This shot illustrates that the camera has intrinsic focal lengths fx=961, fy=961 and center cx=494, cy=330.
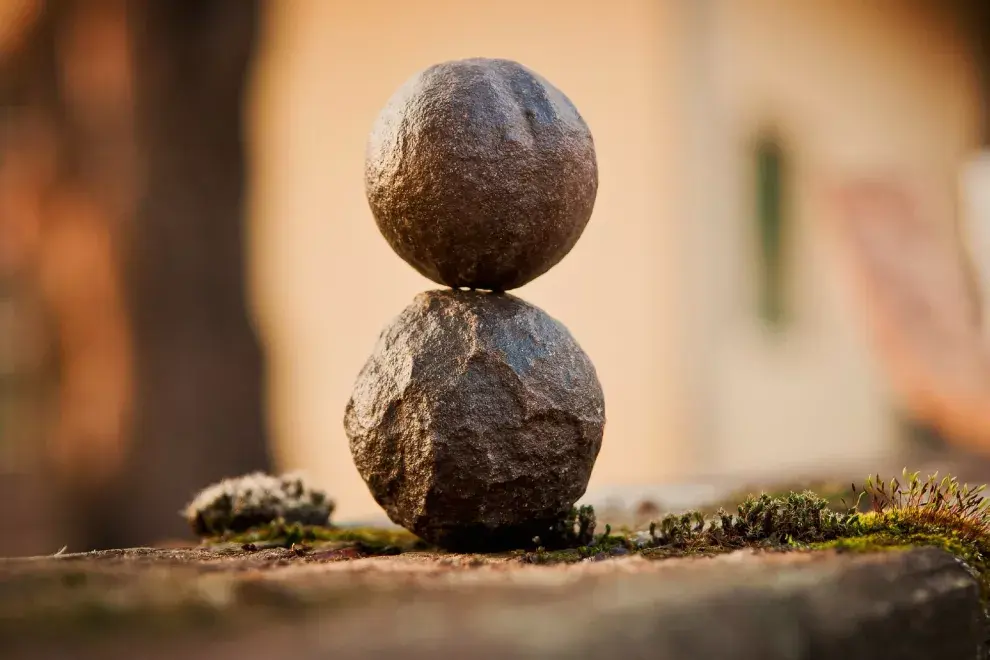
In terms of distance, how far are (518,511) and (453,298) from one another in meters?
0.74

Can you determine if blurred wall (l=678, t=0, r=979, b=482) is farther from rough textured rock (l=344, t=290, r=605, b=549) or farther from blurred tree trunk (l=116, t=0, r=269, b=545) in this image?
rough textured rock (l=344, t=290, r=605, b=549)

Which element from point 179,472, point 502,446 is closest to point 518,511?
point 502,446

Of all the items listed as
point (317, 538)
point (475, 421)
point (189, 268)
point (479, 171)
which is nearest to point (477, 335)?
point (475, 421)

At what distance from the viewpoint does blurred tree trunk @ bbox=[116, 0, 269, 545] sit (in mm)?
6258

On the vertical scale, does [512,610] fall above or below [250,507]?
above

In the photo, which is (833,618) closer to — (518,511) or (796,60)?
(518,511)

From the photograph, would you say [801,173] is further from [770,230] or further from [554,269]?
[554,269]

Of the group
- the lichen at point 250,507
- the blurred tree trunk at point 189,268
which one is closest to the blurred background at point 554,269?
the blurred tree trunk at point 189,268

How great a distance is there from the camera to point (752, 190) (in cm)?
1109

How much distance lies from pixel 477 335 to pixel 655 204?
7.63 metres

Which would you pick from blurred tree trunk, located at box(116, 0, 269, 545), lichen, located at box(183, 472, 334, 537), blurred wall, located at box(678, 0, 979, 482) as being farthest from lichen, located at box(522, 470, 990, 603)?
blurred wall, located at box(678, 0, 979, 482)

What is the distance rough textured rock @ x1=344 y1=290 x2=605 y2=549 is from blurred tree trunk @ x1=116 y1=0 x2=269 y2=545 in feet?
11.3

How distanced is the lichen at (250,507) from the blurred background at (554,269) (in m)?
0.67

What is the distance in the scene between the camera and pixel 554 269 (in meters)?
10.2
